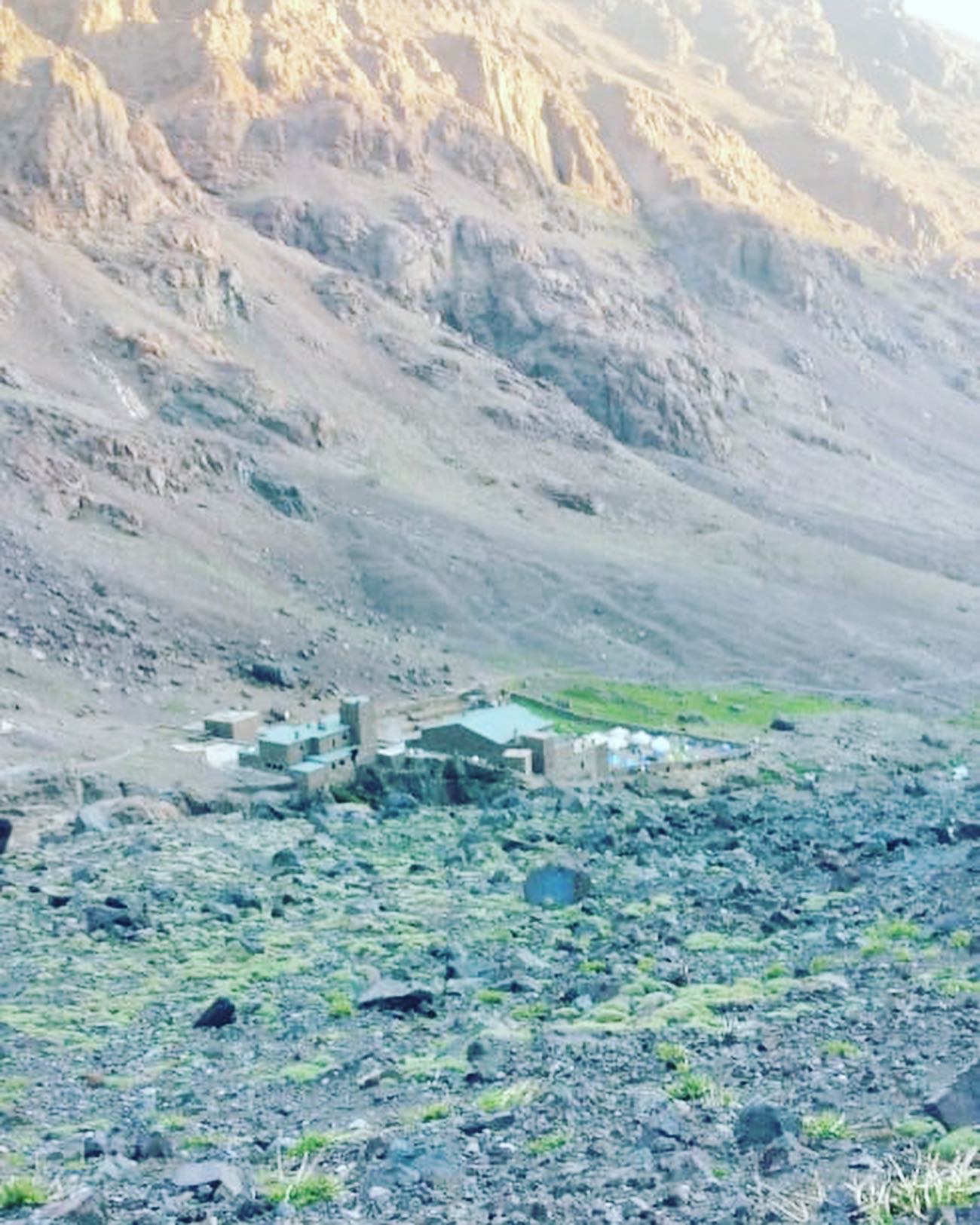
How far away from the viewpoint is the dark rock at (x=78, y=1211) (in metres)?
11.8

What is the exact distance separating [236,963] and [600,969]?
17.7 feet

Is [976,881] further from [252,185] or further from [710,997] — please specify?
[252,185]

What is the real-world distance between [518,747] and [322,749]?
181 inches

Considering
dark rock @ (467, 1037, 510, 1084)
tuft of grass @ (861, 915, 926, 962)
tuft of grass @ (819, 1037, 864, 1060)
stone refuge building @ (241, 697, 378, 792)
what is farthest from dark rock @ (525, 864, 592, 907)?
stone refuge building @ (241, 697, 378, 792)

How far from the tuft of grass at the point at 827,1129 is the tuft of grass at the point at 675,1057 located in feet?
9.29

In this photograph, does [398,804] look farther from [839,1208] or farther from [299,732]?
[839,1208]

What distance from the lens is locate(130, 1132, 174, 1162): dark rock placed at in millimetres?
14211

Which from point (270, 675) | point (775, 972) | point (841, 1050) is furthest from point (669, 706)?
point (841, 1050)

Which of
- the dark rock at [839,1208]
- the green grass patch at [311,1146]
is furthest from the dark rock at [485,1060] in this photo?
the dark rock at [839,1208]

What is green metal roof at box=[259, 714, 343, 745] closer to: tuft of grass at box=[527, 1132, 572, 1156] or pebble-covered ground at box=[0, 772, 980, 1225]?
pebble-covered ground at box=[0, 772, 980, 1225]

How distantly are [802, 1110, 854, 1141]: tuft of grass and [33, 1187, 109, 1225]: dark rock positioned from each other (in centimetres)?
473

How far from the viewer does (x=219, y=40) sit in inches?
3568

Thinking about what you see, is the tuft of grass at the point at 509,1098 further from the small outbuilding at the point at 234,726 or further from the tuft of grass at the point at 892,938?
the small outbuilding at the point at 234,726

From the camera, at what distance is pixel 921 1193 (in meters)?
9.84
